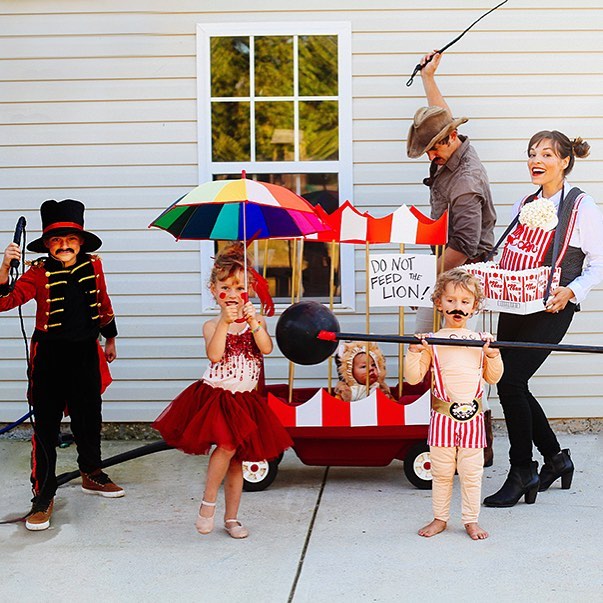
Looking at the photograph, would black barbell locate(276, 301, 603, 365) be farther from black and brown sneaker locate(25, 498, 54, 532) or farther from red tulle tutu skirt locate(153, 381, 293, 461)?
black and brown sneaker locate(25, 498, 54, 532)

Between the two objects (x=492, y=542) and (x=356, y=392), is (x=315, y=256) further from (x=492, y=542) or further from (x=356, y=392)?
(x=492, y=542)

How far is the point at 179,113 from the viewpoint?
5906 millimetres

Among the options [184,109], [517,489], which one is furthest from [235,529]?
[184,109]

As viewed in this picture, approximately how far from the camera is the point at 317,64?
19.4 ft

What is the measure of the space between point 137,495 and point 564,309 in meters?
2.25

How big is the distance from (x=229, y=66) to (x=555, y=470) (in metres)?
2.98

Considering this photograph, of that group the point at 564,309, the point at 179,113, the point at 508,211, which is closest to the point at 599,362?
the point at 508,211

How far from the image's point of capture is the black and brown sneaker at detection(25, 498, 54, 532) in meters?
4.36

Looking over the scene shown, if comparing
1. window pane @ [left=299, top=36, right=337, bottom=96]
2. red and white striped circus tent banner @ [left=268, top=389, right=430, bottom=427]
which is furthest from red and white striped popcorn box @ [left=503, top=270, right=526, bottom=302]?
window pane @ [left=299, top=36, right=337, bottom=96]

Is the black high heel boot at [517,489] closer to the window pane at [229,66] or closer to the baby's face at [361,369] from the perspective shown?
the baby's face at [361,369]

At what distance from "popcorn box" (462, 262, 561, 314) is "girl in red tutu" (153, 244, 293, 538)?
3.46 ft

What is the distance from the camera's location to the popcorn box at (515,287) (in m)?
4.40

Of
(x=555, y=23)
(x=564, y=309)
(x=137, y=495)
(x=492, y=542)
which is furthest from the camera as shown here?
(x=555, y=23)

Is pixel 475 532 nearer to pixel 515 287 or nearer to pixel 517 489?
pixel 517 489
